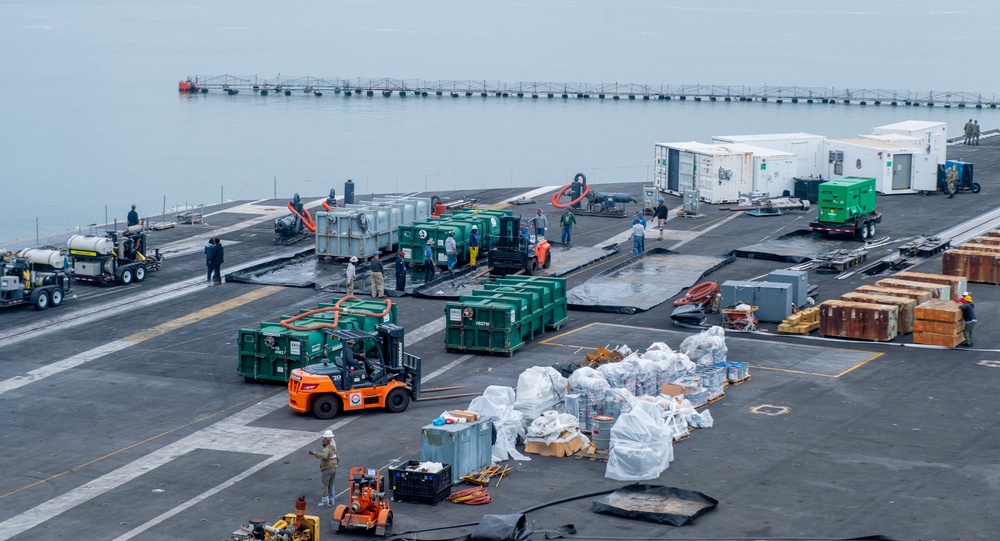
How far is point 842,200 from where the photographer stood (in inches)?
1791

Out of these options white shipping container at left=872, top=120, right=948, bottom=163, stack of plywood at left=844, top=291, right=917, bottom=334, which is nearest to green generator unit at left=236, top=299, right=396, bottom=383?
stack of plywood at left=844, top=291, right=917, bottom=334

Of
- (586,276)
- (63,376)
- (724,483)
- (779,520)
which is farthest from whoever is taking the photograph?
(586,276)

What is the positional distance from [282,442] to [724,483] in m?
9.11

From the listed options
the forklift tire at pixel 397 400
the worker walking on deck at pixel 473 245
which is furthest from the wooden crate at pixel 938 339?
the worker walking on deck at pixel 473 245

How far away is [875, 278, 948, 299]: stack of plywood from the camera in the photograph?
116 feet

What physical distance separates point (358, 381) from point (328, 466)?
5801 mm

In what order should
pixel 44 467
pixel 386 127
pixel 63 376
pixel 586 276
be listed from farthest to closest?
1. pixel 386 127
2. pixel 586 276
3. pixel 63 376
4. pixel 44 467

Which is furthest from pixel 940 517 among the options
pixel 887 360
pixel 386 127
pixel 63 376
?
pixel 386 127

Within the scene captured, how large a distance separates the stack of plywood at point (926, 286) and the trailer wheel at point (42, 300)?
2539 cm

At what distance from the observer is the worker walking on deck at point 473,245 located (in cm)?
4188

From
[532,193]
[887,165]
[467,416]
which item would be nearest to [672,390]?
[467,416]

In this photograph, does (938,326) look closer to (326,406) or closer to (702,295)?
(702,295)

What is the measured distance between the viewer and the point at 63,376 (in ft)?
100

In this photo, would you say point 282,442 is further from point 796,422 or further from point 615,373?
point 796,422
